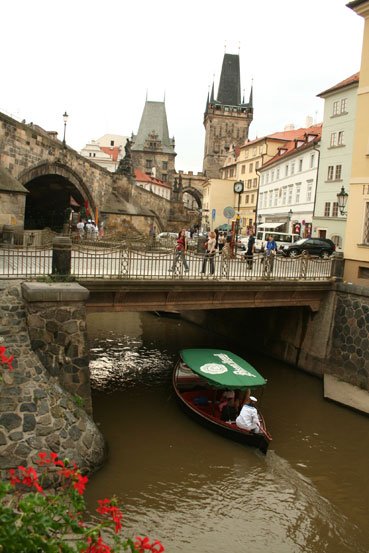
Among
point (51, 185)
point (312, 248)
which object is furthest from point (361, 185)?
point (51, 185)

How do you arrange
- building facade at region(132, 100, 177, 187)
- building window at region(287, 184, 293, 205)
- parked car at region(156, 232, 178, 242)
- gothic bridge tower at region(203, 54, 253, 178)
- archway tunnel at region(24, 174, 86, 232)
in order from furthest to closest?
gothic bridge tower at region(203, 54, 253, 178) < building facade at region(132, 100, 177, 187) < building window at region(287, 184, 293, 205) < archway tunnel at region(24, 174, 86, 232) < parked car at region(156, 232, 178, 242)

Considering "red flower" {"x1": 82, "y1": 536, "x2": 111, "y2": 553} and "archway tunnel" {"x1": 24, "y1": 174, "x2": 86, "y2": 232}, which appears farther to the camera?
"archway tunnel" {"x1": 24, "y1": 174, "x2": 86, "y2": 232}

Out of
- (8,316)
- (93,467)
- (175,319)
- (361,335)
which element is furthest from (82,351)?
(175,319)

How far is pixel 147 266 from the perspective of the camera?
51.2 feet

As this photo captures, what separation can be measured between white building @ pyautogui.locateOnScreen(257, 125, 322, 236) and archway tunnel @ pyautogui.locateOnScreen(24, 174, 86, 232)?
17.8 metres

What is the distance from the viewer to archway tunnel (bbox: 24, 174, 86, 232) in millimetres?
35672

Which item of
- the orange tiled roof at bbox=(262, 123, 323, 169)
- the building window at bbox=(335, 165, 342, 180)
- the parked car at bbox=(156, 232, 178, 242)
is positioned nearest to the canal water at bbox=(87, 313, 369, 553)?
the parked car at bbox=(156, 232, 178, 242)

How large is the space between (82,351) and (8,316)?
188 centimetres

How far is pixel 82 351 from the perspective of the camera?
38.6ft

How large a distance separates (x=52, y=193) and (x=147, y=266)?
83.1 ft

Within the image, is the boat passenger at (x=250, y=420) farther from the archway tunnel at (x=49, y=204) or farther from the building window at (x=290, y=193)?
the building window at (x=290, y=193)

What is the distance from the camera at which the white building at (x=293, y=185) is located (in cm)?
3931

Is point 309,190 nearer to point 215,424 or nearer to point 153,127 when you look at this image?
point 215,424

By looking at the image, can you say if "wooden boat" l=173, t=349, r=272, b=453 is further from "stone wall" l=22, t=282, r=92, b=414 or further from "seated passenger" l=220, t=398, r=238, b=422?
"stone wall" l=22, t=282, r=92, b=414
